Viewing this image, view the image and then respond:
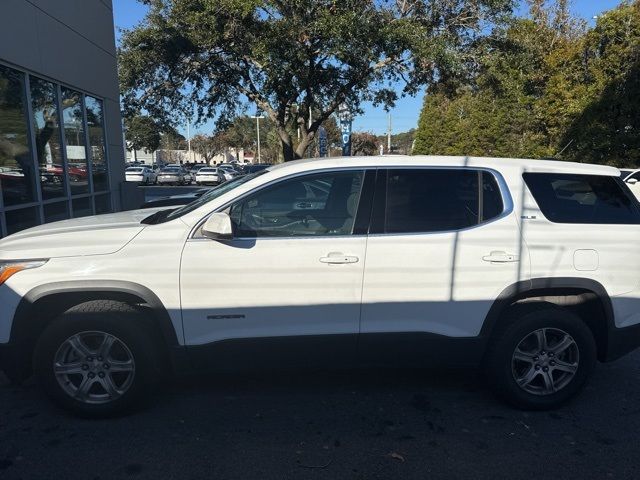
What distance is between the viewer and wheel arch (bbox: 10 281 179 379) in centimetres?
339

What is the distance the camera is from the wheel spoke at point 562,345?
3811 mm

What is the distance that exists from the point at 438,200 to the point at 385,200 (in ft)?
1.27

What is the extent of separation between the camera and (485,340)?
3758 mm

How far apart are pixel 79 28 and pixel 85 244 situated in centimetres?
967

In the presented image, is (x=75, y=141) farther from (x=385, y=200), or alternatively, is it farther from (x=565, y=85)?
(x=565, y=85)

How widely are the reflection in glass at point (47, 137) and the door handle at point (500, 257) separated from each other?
8455 mm

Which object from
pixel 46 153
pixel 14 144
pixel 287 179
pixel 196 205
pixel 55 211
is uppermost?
pixel 14 144

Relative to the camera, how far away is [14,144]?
28.4ft

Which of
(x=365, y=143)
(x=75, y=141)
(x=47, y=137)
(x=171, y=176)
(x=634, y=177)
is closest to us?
(x=47, y=137)

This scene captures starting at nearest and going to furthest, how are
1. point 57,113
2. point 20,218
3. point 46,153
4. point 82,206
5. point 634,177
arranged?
point 20,218 → point 46,153 → point 57,113 → point 82,206 → point 634,177

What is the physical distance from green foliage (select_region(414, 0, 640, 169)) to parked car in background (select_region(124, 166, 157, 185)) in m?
21.8

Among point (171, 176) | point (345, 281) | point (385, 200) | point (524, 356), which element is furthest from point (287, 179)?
point (171, 176)

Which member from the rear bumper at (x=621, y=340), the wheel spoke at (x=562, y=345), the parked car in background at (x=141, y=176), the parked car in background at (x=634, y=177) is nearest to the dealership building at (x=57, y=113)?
the wheel spoke at (x=562, y=345)

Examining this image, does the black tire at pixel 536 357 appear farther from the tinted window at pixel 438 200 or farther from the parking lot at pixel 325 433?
the tinted window at pixel 438 200
